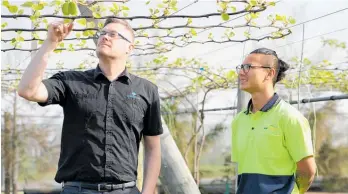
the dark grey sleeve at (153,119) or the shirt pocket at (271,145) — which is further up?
the dark grey sleeve at (153,119)

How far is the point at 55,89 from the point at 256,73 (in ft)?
2.79

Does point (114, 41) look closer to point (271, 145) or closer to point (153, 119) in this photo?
point (153, 119)

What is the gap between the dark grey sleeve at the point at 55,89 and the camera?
7.27 feet

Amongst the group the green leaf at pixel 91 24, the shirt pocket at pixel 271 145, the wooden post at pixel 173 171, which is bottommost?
the wooden post at pixel 173 171

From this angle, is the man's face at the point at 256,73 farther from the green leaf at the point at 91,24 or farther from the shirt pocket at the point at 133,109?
the green leaf at the point at 91,24

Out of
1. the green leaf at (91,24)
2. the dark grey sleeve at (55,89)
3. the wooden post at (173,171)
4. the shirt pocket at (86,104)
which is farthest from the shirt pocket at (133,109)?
the green leaf at (91,24)

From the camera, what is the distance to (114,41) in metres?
2.33

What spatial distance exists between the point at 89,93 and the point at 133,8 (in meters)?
4.75

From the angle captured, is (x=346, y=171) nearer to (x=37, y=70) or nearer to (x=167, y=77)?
(x=167, y=77)

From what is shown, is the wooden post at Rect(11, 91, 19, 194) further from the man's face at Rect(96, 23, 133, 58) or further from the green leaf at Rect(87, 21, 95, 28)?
the man's face at Rect(96, 23, 133, 58)

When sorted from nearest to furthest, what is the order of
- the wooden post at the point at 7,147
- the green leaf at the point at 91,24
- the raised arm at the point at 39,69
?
the raised arm at the point at 39,69, the green leaf at the point at 91,24, the wooden post at the point at 7,147

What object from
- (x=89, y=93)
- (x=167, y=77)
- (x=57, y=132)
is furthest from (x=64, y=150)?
(x=57, y=132)

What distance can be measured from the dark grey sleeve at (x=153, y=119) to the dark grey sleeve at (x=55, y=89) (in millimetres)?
334

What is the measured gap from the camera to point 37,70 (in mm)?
2090
